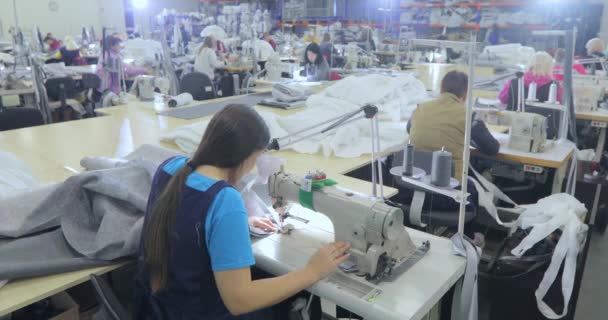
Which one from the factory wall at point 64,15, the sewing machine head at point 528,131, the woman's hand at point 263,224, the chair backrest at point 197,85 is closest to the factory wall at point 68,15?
the factory wall at point 64,15

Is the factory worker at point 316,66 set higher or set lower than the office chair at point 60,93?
higher

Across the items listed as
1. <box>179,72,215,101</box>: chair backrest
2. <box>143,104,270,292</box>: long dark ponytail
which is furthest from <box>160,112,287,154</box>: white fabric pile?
<box>179,72,215,101</box>: chair backrest

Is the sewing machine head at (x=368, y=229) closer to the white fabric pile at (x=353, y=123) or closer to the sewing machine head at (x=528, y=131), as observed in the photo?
the white fabric pile at (x=353, y=123)

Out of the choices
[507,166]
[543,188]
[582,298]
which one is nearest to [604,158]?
[543,188]

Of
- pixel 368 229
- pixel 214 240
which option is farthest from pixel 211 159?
pixel 368 229

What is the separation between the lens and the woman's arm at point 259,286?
1.10m

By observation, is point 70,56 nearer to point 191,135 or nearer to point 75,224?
point 191,135

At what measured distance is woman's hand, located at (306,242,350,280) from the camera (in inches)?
46.4

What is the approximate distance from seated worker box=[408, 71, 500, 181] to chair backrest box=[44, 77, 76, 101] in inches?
157

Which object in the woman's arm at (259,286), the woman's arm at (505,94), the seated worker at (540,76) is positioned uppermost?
the seated worker at (540,76)

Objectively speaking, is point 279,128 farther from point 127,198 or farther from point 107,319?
point 107,319

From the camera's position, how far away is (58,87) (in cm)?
488

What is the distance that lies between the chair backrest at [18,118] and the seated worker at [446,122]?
2474mm

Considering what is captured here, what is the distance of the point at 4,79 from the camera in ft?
15.0
